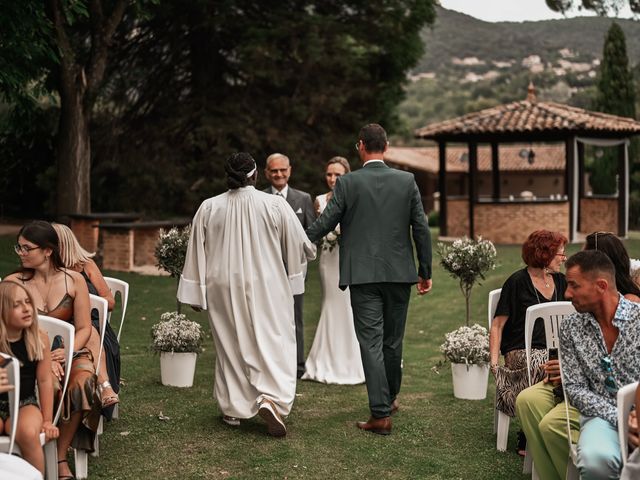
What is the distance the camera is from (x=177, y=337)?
8242mm

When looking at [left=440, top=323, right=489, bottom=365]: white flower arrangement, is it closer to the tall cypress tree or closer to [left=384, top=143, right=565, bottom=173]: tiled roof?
the tall cypress tree

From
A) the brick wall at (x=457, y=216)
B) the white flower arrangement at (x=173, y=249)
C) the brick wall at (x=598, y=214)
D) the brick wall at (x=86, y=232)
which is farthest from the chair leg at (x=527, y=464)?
the brick wall at (x=598, y=214)

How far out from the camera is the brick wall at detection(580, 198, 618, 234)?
27766 mm

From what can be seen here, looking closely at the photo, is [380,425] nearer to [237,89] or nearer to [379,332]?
[379,332]

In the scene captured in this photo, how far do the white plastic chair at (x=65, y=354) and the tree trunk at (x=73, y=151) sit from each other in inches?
552

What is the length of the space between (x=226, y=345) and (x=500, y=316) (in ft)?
6.25

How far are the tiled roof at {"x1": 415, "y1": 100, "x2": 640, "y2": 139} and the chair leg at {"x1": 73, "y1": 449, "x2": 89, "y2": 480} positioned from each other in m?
21.6

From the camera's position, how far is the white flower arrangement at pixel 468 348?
7711 mm

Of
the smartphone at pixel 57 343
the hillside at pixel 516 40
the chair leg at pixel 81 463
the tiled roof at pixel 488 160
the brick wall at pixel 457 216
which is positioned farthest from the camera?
the hillside at pixel 516 40

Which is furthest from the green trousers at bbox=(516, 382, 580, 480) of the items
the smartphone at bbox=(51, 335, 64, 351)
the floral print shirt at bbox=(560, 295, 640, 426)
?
the smartphone at bbox=(51, 335, 64, 351)

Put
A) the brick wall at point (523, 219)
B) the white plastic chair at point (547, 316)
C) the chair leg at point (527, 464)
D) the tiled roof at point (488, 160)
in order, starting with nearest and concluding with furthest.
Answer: the chair leg at point (527, 464) → the white plastic chair at point (547, 316) → the brick wall at point (523, 219) → the tiled roof at point (488, 160)

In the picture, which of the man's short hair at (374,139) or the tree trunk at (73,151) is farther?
the tree trunk at (73,151)

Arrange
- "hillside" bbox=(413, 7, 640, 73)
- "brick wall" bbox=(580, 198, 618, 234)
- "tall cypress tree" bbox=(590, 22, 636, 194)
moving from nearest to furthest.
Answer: "brick wall" bbox=(580, 198, 618, 234) < "tall cypress tree" bbox=(590, 22, 636, 194) < "hillside" bbox=(413, 7, 640, 73)

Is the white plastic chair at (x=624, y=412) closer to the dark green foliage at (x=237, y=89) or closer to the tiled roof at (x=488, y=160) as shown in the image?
the dark green foliage at (x=237, y=89)
